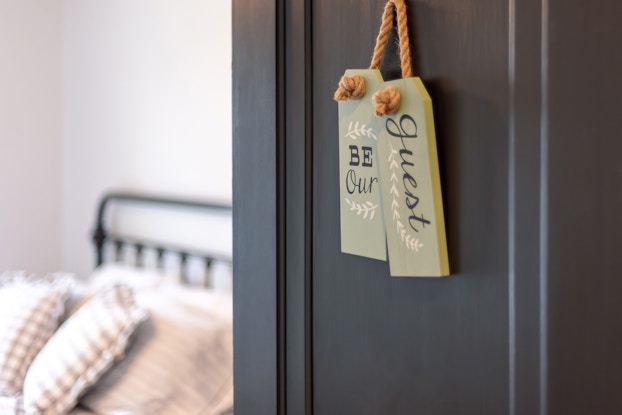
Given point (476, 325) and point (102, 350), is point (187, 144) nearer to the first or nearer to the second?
point (102, 350)

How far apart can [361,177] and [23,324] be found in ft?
4.69

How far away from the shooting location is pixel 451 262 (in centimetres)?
61

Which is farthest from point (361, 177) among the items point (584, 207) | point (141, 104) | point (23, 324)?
point (141, 104)

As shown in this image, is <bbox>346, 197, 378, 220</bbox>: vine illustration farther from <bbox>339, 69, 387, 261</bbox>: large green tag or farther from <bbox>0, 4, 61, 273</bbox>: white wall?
<bbox>0, 4, 61, 273</bbox>: white wall

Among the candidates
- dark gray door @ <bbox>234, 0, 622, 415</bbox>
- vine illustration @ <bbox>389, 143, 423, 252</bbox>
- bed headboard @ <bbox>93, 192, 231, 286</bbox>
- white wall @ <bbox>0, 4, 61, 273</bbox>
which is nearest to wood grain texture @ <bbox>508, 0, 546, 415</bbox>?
dark gray door @ <bbox>234, 0, 622, 415</bbox>

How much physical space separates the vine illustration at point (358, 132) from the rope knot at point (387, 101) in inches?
1.6

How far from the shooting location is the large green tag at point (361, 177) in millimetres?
663

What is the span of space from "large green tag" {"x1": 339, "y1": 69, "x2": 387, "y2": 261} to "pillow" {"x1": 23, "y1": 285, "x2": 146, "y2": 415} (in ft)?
3.64

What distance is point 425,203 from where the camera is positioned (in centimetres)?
61

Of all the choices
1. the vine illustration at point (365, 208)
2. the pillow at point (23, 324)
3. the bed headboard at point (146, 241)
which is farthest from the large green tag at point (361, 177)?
the bed headboard at point (146, 241)

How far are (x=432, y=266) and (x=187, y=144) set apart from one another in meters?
1.89

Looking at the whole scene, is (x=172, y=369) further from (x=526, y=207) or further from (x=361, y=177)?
(x=526, y=207)

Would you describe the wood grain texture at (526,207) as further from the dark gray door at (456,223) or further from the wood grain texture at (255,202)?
the wood grain texture at (255,202)

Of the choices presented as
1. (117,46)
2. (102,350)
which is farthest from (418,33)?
A: (117,46)
